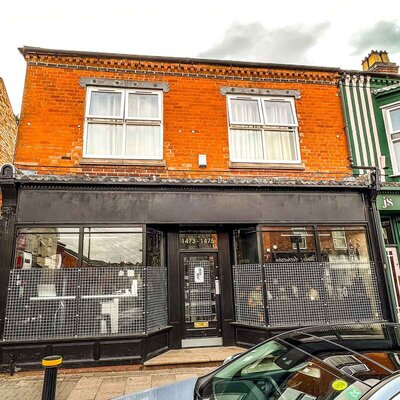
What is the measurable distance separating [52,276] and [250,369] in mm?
5374

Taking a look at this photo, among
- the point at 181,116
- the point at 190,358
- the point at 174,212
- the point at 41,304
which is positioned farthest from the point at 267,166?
the point at 41,304

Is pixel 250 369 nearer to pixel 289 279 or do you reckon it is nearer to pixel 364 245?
pixel 289 279

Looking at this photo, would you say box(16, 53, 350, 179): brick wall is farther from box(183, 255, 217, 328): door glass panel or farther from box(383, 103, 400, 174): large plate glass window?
box(183, 255, 217, 328): door glass panel

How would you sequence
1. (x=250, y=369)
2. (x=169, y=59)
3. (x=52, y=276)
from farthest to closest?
(x=169, y=59), (x=52, y=276), (x=250, y=369)

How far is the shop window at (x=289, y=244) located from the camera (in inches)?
309

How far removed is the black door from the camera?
25.6 feet

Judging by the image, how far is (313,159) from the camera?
8.92 meters

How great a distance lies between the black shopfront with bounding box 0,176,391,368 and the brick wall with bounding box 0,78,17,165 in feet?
11.5

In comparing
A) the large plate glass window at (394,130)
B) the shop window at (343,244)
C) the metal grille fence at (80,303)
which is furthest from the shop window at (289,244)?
the large plate glass window at (394,130)

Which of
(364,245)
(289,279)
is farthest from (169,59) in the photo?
(364,245)

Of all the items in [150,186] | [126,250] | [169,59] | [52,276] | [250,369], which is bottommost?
[250,369]

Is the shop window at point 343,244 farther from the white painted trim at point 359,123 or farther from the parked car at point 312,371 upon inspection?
the parked car at point 312,371

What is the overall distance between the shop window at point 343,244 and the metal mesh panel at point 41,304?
608 cm

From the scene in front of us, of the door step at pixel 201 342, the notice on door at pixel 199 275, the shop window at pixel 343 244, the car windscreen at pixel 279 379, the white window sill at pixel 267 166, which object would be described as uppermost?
the white window sill at pixel 267 166
